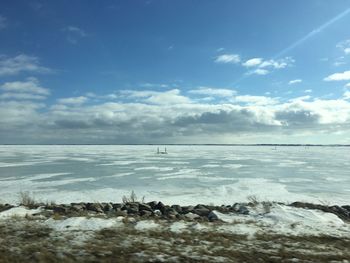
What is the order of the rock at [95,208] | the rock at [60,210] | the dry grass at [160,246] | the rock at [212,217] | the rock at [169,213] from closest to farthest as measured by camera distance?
the dry grass at [160,246] < the rock at [212,217] < the rock at [169,213] < the rock at [60,210] < the rock at [95,208]

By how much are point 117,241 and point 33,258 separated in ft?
5.05

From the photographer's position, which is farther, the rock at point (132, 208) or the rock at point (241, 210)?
the rock at point (132, 208)

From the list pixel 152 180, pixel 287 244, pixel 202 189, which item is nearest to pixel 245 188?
pixel 202 189

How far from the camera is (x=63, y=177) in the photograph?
22406 millimetres

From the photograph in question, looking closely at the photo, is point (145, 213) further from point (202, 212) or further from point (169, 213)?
point (202, 212)

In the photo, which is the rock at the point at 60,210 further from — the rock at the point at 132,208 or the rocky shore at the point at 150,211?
Answer: the rock at the point at 132,208

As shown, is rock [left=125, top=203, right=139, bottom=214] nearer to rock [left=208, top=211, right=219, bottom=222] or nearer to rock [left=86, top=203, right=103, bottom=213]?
rock [left=86, top=203, right=103, bottom=213]

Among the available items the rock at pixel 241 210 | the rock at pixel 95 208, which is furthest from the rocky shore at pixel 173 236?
the rock at pixel 95 208

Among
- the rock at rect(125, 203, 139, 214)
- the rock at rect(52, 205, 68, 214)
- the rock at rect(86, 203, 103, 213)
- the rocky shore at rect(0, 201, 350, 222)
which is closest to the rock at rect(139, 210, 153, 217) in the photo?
the rocky shore at rect(0, 201, 350, 222)

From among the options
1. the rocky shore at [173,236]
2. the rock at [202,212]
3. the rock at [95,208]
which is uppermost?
the rocky shore at [173,236]

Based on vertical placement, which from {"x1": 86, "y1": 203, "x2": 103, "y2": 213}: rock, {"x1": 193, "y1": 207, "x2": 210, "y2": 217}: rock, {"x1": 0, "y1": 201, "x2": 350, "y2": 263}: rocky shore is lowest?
{"x1": 193, "y1": 207, "x2": 210, "y2": 217}: rock

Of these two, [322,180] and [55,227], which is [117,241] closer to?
[55,227]

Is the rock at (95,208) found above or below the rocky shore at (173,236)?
below

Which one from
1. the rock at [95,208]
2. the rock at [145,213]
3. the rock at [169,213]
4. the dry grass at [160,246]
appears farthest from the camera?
the rock at [95,208]
